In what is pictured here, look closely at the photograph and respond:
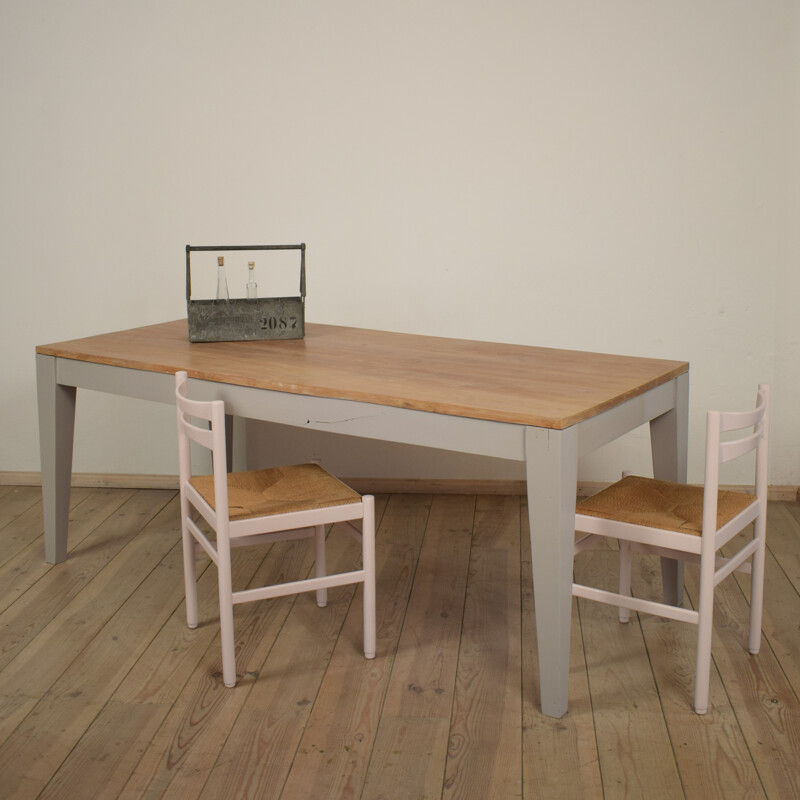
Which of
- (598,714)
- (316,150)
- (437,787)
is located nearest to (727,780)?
(598,714)

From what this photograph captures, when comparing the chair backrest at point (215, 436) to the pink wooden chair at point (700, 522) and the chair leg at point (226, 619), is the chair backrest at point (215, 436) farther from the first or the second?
the pink wooden chair at point (700, 522)

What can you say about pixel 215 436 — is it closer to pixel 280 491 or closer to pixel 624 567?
pixel 280 491

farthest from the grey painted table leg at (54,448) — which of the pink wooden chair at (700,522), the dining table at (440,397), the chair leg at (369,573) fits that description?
the pink wooden chair at (700,522)

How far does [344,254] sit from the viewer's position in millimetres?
4043

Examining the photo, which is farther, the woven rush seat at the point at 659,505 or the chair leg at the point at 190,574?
the chair leg at the point at 190,574

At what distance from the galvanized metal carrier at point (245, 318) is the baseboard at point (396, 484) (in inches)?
43.8

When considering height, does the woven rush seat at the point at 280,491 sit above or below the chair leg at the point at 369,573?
above

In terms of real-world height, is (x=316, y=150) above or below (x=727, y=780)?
above

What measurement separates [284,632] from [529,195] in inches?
79.8

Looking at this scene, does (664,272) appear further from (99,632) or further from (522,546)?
(99,632)

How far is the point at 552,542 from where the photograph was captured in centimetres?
227

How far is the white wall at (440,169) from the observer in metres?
3.76

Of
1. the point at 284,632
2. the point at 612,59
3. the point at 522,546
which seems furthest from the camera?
the point at 612,59

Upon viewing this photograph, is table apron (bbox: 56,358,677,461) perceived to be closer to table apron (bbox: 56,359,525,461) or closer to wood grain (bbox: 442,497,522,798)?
table apron (bbox: 56,359,525,461)
